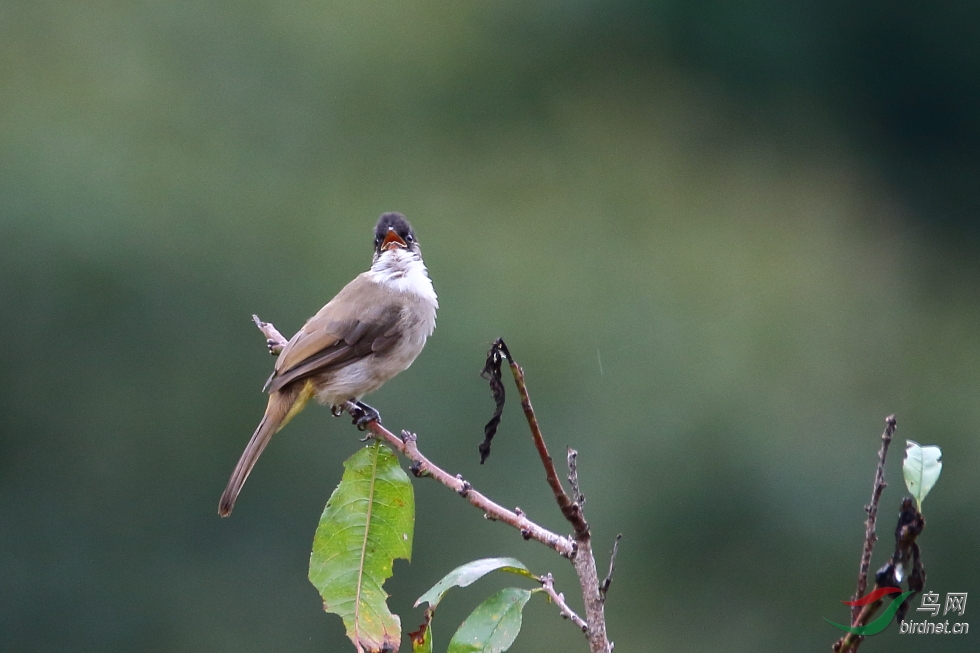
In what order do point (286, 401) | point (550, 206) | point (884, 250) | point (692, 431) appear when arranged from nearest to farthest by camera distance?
point (286, 401) < point (692, 431) < point (550, 206) < point (884, 250)

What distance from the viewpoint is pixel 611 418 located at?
8805 millimetres

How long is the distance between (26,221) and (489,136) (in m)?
4.92

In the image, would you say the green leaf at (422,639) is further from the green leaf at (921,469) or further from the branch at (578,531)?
the green leaf at (921,469)

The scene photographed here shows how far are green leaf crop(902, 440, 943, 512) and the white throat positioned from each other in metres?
2.67

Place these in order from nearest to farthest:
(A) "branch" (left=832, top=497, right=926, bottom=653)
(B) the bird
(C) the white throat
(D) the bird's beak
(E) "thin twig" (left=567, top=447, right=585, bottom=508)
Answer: (A) "branch" (left=832, top=497, right=926, bottom=653)
(E) "thin twig" (left=567, top=447, right=585, bottom=508)
(B) the bird
(C) the white throat
(D) the bird's beak

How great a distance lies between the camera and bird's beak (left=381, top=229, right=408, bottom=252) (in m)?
4.46

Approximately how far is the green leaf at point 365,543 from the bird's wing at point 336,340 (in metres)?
1.29

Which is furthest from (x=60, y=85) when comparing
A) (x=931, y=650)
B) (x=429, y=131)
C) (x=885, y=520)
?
(x=931, y=650)

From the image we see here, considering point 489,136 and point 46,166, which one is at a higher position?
point 489,136

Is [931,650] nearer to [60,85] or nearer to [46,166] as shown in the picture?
[46,166]

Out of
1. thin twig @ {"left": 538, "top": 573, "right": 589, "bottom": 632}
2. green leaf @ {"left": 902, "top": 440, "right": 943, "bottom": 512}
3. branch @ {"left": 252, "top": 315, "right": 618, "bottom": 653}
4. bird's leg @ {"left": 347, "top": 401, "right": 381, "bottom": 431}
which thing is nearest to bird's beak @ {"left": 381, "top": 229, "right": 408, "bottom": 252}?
bird's leg @ {"left": 347, "top": 401, "right": 381, "bottom": 431}

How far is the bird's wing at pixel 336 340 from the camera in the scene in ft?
12.5

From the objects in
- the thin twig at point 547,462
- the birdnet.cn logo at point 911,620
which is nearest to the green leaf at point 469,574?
the thin twig at point 547,462

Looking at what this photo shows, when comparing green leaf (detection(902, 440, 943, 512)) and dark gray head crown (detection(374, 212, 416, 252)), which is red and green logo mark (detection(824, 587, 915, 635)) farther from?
dark gray head crown (detection(374, 212, 416, 252))
